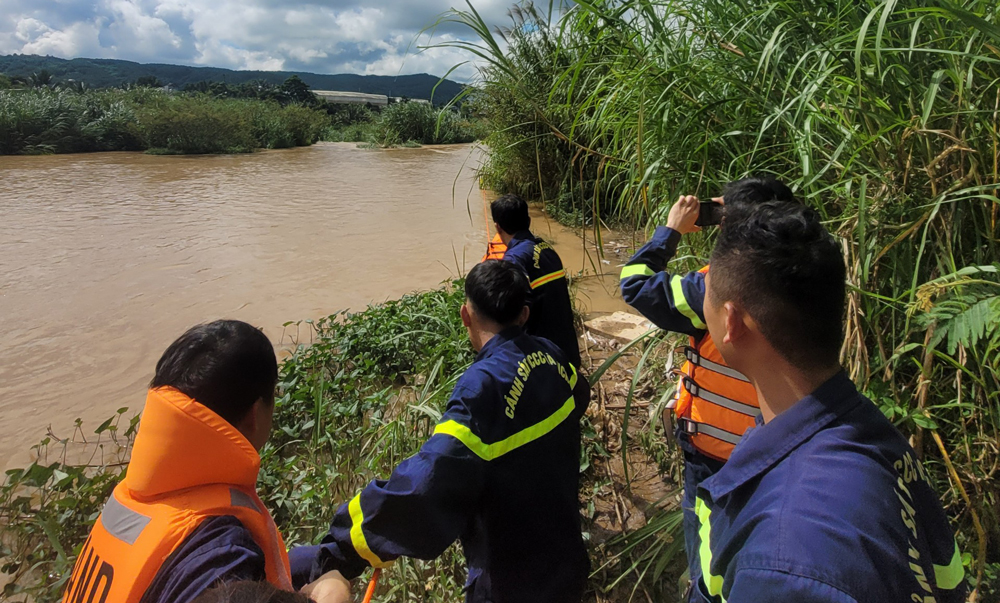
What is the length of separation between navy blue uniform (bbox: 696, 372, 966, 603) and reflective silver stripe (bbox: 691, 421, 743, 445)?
0.76 metres

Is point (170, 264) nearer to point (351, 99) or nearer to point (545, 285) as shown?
point (545, 285)

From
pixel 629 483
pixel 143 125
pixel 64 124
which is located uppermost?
pixel 143 125

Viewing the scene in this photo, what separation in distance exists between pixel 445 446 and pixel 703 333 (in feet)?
2.85

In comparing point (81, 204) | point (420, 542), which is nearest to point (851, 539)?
point (420, 542)

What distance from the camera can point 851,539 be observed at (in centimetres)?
61

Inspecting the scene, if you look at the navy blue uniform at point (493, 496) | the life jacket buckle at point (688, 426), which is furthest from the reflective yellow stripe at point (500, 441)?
the life jacket buckle at point (688, 426)

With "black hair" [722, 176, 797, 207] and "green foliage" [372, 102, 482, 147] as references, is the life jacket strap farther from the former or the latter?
"green foliage" [372, 102, 482, 147]

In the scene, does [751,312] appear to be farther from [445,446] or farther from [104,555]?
[104,555]

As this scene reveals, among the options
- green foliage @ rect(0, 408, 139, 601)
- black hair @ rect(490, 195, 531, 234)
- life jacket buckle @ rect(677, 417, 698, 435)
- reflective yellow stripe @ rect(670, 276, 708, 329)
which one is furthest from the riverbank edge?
black hair @ rect(490, 195, 531, 234)

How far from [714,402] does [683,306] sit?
32 centimetres

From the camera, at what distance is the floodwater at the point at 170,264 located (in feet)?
15.1

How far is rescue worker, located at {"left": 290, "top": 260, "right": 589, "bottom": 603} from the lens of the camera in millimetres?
1352

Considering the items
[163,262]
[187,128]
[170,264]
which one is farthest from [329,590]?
[187,128]

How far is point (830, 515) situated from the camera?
0.63 meters
